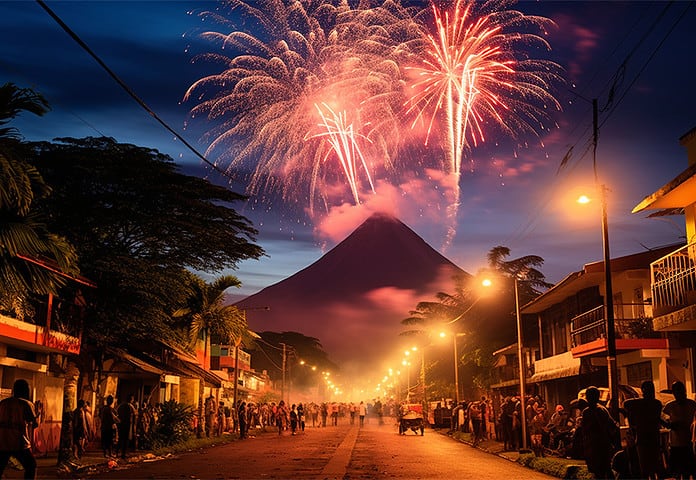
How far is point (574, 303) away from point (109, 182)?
2061cm

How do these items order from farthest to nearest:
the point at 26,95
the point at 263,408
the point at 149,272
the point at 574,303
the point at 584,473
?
the point at 263,408
the point at 574,303
the point at 149,272
the point at 584,473
the point at 26,95

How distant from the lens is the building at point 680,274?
19.6 metres

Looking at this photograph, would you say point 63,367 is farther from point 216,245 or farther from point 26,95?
point 26,95

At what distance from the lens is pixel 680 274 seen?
1981 cm

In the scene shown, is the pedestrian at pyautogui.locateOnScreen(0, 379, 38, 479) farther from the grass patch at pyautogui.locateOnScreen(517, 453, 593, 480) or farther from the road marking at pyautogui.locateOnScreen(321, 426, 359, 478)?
the grass patch at pyautogui.locateOnScreen(517, 453, 593, 480)

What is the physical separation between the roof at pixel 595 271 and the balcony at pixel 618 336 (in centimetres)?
129

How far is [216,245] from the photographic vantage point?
88.4 ft

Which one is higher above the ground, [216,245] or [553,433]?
[216,245]

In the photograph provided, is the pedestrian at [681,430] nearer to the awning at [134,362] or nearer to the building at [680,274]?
the building at [680,274]

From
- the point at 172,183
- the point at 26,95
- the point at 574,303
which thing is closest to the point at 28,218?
the point at 26,95

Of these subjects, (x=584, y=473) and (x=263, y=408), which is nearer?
(x=584, y=473)

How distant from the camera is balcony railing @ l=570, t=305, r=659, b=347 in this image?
Answer: 2702 cm

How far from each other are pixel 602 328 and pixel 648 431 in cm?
1741

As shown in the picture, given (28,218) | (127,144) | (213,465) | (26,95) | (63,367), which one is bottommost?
(213,465)
